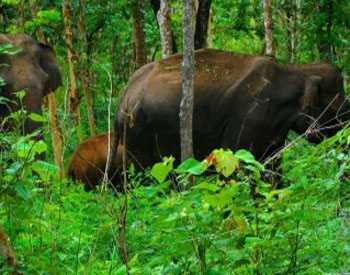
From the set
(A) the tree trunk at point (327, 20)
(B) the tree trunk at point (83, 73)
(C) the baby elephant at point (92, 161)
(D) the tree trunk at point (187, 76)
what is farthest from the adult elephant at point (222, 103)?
(B) the tree trunk at point (83, 73)

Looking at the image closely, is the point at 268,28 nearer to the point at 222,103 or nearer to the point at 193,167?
the point at 222,103

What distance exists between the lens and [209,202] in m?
2.95

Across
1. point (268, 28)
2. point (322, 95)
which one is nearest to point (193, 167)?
point (322, 95)

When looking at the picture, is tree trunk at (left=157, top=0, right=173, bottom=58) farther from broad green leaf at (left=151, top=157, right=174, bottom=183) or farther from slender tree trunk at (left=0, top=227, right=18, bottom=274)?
broad green leaf at (left=151, top=157, right=174, bottom=183)

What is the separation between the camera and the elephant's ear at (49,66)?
9875 millimetres

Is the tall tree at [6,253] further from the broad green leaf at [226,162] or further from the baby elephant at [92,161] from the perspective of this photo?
the baby elephant at [92,161]

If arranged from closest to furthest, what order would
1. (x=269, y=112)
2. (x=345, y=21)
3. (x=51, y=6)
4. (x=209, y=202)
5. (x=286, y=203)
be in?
(x=209, y=202), (x=286, y=203), (x=269, y=112), (x=345, y=21), (x=51, y=6)

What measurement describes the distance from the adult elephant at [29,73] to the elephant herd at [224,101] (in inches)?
0.6

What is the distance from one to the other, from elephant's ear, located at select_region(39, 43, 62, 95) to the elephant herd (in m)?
0.41

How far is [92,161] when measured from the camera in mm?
10078

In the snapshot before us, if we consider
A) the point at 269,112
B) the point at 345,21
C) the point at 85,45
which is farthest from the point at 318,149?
the point at 85,45

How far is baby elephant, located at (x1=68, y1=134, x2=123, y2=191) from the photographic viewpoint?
33.1ft

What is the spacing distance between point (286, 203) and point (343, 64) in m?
7.20

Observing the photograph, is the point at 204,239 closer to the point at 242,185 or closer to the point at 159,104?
the point at 242,185
